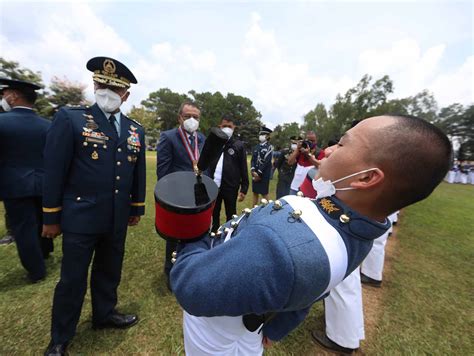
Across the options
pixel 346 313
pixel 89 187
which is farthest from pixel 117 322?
pixel 346 313

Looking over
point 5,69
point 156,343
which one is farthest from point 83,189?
point 5,69

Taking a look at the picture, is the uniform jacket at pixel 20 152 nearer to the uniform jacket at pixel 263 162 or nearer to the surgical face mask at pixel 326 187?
the surgical face mask at pixel 326 187

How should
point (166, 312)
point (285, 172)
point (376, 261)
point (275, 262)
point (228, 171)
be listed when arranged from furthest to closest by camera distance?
point (285, 172), point (228, 171), point (376, 261), point (166, 312), point (275, 262)

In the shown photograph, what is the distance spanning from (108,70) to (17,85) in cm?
194

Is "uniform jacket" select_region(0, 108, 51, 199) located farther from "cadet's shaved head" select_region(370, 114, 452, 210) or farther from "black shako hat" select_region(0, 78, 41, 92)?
"cadet's shaved head" select_region(370, 114, 452, 210)

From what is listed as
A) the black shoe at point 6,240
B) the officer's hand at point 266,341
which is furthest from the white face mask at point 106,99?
the black shoe at point 6,240

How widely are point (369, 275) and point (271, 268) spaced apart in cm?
379

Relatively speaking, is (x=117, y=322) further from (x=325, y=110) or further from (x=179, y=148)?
(x=325, y=110)

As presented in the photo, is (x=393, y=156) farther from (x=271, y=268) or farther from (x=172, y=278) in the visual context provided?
(x=172, y=278)

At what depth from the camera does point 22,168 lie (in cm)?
318

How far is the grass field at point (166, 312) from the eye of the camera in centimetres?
235

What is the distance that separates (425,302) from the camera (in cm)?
342

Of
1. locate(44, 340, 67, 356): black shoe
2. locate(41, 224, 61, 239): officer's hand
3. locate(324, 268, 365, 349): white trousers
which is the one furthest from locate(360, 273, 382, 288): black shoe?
locate(41, 224, 61, 239): officer's hand

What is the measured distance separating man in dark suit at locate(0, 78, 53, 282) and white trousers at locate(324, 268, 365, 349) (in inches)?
144
